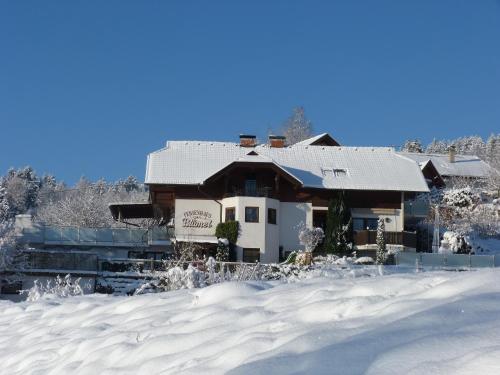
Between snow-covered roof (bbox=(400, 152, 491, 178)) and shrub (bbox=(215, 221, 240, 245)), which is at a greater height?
snow-covered roof (bbox=(400, 152, 491, 178))

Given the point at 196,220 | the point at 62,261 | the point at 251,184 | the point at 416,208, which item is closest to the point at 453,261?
the point at 416,208

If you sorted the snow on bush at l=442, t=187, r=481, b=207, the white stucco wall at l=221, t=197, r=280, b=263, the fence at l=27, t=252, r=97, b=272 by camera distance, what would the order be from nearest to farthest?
the fence at l=27, t=252, r=97, b=272
the white stucco wall at l=221, t=197, r=280, b=263
the snow on bush at l=442, t=187, r=481, b=207

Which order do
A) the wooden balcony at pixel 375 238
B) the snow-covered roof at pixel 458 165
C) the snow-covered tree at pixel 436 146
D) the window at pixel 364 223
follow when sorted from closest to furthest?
the wooden balcony at pixel 375 238
the window at pixel 364 223
the snow-covered roof at pixel 458 165
the snow-covered tree at pixel 436 146

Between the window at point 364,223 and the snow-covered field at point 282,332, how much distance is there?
91.2 feet

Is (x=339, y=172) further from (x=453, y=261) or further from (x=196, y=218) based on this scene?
(x=453, y=261)

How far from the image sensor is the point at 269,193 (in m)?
36.7

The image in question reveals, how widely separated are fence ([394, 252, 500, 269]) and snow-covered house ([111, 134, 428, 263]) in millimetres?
4880

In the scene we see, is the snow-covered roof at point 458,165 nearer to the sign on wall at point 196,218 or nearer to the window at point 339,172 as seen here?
the window at point 339,172

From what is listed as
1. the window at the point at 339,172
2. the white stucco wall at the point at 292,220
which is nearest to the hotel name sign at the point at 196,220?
the white stucco wall at the point at 292,220

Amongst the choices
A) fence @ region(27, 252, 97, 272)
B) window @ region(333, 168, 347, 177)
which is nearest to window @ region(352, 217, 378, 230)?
window @ region(333, 168, 347, 177)

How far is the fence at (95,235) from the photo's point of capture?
36812 millimetres

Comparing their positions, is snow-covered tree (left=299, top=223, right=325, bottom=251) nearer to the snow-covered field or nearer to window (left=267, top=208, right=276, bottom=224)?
window (left=267, top=208, right=276, bottom=224)

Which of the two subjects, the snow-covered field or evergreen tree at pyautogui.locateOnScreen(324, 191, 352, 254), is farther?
evergreen tree at pyautogui.locateOnScreen(324, 191, 352, 254)

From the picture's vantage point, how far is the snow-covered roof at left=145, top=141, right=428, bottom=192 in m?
37.3
